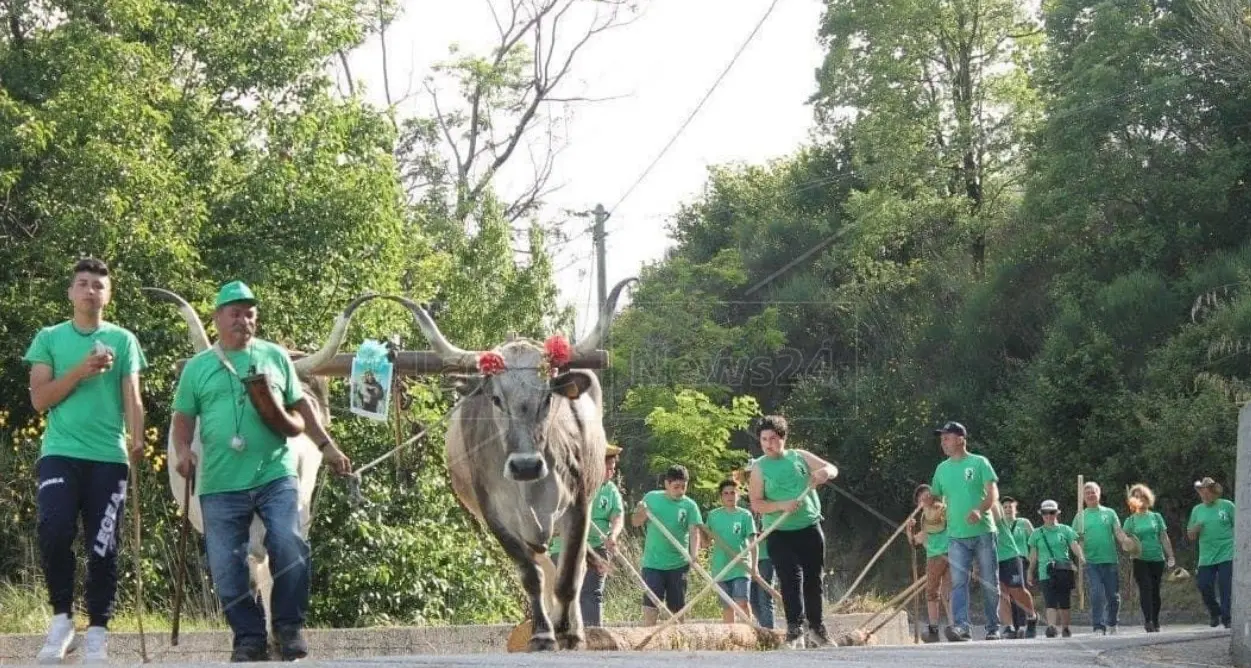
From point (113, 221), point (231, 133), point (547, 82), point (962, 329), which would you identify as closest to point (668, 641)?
point (113, 221)

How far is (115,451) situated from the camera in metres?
10.1

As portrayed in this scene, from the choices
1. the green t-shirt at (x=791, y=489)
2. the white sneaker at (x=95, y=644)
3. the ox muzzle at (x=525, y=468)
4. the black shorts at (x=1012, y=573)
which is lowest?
the black shorts at (x=1012, y=573)

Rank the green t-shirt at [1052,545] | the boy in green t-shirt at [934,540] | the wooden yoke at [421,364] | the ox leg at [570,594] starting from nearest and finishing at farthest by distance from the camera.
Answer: the ox leg at [570,594]
the wooden yoke at [421,364]
the boy in green t-shirt at [934,540]
the green t-shirt at [1052,545]

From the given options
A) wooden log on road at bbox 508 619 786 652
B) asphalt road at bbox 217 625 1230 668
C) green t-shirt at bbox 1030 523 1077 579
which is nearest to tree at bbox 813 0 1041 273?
green t-shirt at bbox 1030 523 1077 579

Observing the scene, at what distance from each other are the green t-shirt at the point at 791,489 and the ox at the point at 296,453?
9.93 ft

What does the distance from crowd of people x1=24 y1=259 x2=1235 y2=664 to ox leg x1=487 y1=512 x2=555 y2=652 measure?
1560 mm

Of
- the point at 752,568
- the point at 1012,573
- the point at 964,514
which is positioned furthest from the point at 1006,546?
the point at 752,568

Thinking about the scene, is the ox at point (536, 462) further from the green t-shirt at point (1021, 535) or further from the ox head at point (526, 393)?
the green t-shirt at point (1021, 535)

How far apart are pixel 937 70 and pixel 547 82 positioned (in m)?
11.3

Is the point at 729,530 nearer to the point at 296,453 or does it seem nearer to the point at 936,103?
the point at 296,453

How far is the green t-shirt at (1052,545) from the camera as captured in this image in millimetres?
22438

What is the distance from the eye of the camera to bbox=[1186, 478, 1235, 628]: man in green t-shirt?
68.2ft

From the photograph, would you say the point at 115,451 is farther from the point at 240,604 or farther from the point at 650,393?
the point at 650,393

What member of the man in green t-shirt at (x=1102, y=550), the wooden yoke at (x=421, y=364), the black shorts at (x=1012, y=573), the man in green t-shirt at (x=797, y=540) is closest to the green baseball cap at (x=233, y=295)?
the wooden yoke at (x=421, y=364)
